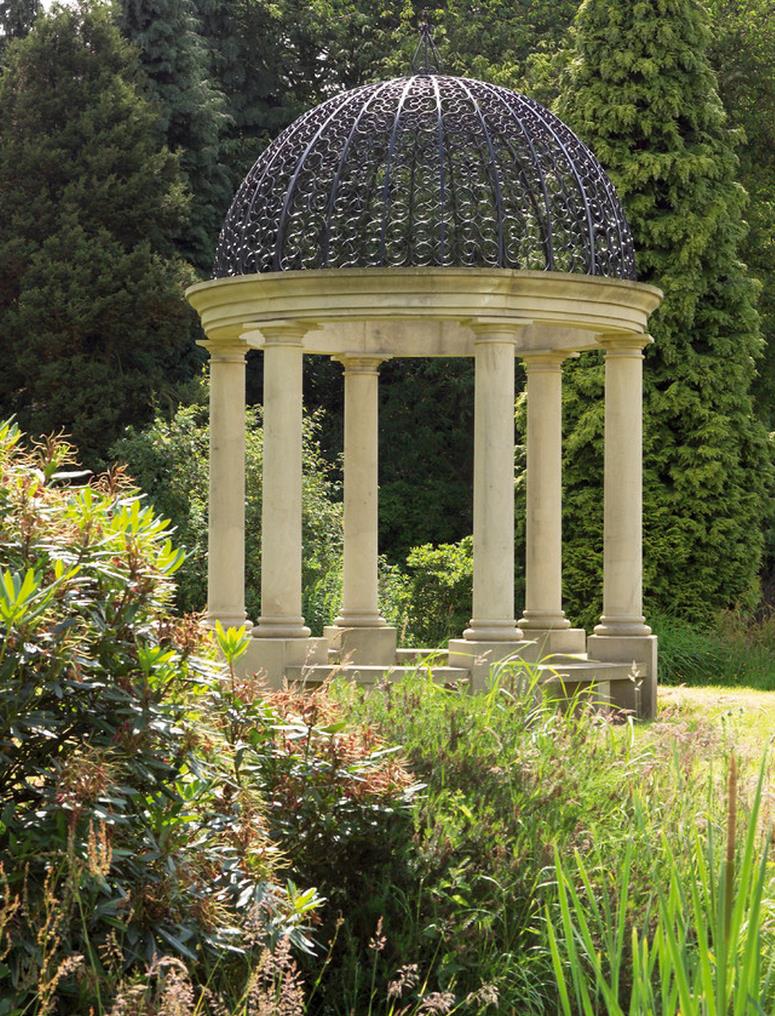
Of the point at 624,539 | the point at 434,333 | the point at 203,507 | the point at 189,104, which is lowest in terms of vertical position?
the point at 624,539

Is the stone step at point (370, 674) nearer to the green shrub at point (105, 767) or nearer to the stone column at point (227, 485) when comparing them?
the stone column at point (227, 485)

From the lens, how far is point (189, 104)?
162 feet

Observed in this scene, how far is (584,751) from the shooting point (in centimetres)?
1309

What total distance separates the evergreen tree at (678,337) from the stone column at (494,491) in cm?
1499

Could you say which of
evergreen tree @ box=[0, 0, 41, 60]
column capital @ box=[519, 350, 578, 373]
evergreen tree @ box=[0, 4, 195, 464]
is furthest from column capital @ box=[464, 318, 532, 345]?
evergreen tree @ box=[0, 0, 41, 60]

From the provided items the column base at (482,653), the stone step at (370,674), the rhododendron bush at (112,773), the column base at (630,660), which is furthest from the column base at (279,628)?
the rhododendron bush at (112,773)

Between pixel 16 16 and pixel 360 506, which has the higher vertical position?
pixel 16 16

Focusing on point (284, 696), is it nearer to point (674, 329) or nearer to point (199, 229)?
point (674, 329)

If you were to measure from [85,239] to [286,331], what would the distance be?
2693 centimetres

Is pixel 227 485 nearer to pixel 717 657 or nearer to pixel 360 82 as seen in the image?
pixel 717 657

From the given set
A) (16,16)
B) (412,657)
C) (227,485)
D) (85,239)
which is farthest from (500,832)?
(16,16)

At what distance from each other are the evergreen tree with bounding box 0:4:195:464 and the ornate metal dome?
22689 millimetres

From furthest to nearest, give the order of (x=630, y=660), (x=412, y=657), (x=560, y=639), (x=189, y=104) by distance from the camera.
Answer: (x=189, y=104) → (x=560, y=639) → (x=412, y=657) → (x=630, y=660)

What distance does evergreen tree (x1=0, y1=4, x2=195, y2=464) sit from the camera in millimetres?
45156
